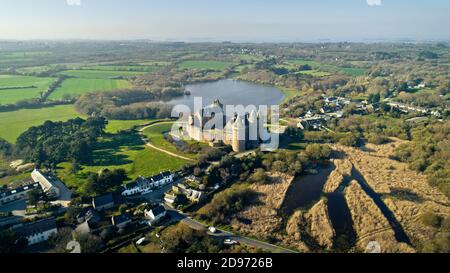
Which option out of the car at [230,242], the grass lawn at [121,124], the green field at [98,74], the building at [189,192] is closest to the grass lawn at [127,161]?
the building at [189,192]

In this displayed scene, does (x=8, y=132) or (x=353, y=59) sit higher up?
(x=353, y=59)

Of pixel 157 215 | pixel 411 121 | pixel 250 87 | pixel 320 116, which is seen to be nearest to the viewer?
pixel 157 215

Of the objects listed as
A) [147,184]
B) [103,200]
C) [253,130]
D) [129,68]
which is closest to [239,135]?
[253,130]

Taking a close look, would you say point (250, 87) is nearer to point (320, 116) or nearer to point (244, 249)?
point (320, 116)

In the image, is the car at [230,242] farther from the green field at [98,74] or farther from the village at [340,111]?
the green field at [98,74]

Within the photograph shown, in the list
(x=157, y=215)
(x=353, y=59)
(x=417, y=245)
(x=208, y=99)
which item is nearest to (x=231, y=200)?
(x=157, y=215)
